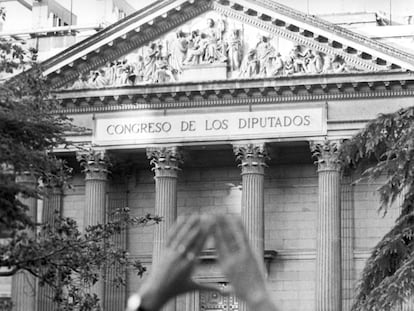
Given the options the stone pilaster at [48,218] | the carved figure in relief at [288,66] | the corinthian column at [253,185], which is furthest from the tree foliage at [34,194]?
the stone pilaster at [48,218]

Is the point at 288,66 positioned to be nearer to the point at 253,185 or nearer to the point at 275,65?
the point at 275,65

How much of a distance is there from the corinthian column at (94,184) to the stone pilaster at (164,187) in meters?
2.01

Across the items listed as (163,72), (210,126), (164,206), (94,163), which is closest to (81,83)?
(94,163)

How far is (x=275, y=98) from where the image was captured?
43.9m

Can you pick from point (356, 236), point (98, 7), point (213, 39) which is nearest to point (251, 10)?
point (213, 39)

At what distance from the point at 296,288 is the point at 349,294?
2342 millimetres

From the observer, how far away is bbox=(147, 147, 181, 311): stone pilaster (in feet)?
147

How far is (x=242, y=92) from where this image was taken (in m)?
44.2

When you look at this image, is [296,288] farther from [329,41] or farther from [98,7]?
[98,7]

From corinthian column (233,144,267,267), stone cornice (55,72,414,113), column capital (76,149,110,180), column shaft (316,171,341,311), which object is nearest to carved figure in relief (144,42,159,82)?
stone cornice (55,72,414,113)

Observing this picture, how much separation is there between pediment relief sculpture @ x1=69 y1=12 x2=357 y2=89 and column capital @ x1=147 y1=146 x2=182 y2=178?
8.48 feet

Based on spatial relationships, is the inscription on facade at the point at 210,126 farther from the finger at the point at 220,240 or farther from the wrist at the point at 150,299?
the wrist at the point at 150,299

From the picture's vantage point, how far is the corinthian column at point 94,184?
1800 inches

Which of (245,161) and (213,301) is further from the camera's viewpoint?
(213,301)
